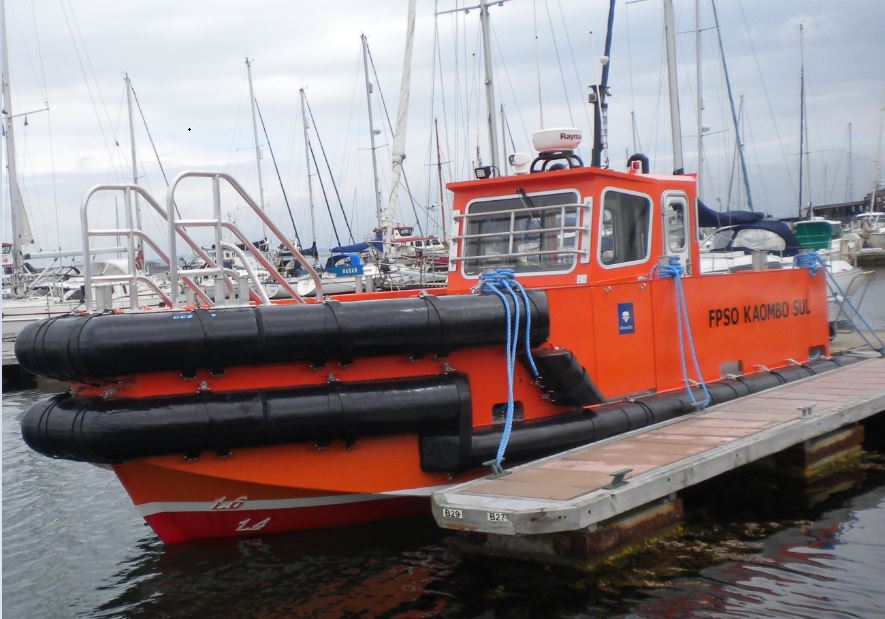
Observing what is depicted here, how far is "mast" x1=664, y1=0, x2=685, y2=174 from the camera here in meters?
15.3

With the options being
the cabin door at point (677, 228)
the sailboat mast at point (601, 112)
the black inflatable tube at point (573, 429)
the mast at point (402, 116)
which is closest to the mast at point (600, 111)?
the sailboat mast at point (601, 112)

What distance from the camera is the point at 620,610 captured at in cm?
487

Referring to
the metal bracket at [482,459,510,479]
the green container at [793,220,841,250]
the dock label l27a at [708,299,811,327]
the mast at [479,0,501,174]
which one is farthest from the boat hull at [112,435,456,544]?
the mast at [479,0,501,174]

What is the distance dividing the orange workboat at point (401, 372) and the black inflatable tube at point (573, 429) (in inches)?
0.6

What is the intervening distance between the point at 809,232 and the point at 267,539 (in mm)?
16941

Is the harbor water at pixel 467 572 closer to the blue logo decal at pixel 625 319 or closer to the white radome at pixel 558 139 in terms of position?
the blue logo decal at pixel 625 319

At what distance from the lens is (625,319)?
6.92m

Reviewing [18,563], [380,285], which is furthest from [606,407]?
[380,285]

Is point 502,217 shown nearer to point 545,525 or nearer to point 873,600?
point 545,525

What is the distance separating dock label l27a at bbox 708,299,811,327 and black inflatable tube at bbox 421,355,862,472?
0.57 m

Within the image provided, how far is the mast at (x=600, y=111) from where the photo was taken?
7949 millimetres

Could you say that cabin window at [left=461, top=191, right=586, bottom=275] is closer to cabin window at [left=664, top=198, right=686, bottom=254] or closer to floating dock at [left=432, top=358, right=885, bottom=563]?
cabin window at [left=664, top=198, right=686, bottom=254]

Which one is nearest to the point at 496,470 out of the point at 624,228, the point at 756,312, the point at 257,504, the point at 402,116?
the point at 257,504

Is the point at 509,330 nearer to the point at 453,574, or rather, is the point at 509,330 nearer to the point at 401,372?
the point at 401,372
